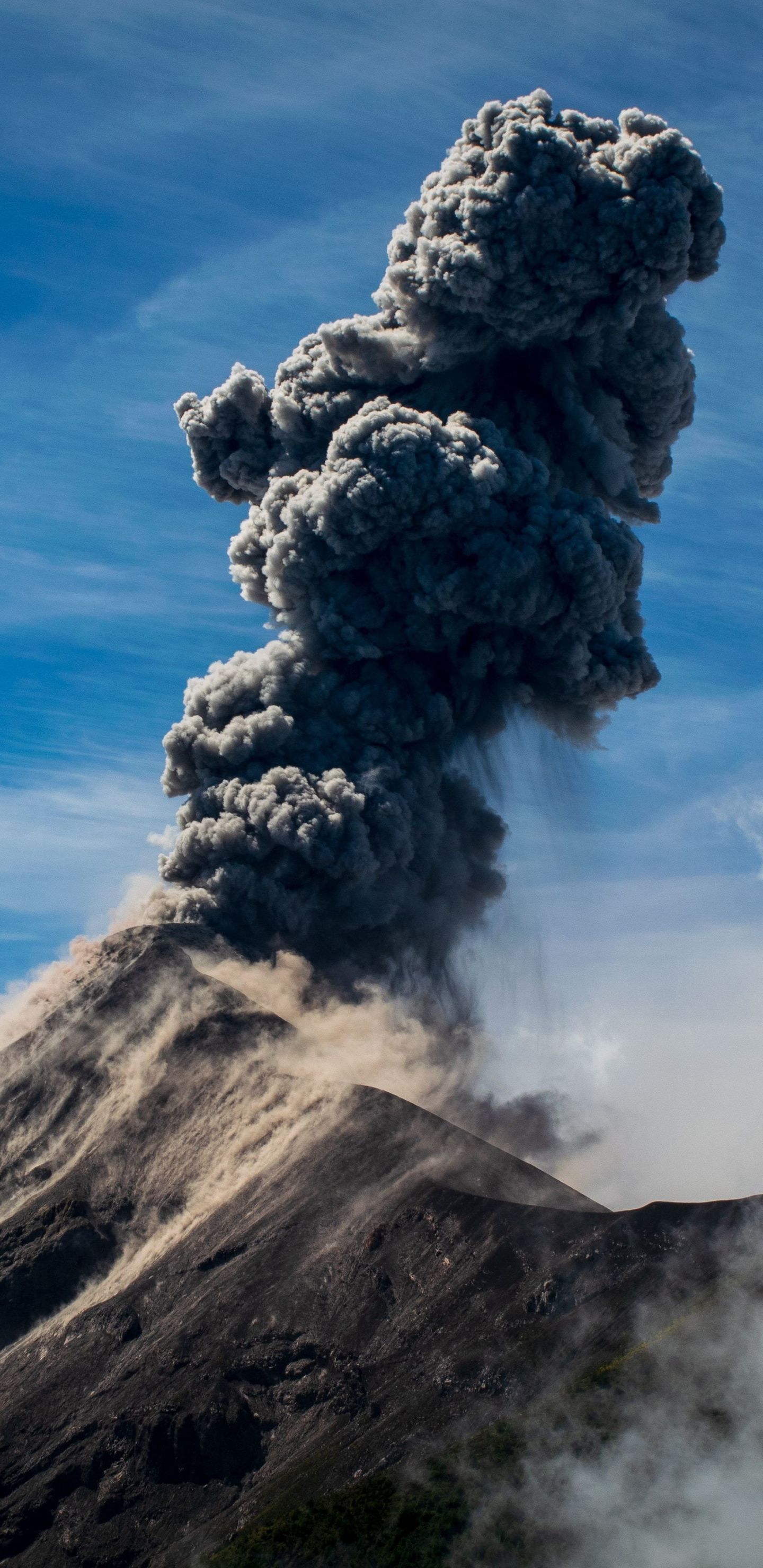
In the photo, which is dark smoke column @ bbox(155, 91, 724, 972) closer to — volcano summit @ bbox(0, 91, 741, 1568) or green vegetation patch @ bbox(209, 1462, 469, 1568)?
volcano summit @ bbox(0, 91, 741, 1568)

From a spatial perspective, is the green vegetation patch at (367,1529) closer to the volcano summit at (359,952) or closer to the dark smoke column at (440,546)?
the volcano summit at (359,952)

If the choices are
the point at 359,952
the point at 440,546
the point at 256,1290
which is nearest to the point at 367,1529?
the point at 256,1290

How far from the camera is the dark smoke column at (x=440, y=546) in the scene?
6047 cm

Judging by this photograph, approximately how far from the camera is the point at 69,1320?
46.9 metres

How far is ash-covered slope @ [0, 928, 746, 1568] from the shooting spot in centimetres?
3994

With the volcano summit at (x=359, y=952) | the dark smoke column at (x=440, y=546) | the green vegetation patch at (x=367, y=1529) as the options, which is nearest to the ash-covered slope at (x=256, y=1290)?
the volcano summit at (x=359, y=952)

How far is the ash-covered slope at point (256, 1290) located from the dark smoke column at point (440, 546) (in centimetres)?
844

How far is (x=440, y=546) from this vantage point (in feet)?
207

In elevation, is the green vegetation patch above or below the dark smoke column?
below

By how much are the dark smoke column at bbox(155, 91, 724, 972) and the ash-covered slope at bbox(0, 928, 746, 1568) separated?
8439 mm

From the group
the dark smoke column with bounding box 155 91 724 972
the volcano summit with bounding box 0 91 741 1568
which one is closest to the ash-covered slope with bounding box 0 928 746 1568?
the volcano summit with bounding box 0 91 741 1568

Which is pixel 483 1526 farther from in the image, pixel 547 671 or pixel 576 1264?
pixel 547 671

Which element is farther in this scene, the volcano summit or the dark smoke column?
the dark smoke column

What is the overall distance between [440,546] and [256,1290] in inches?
1198
